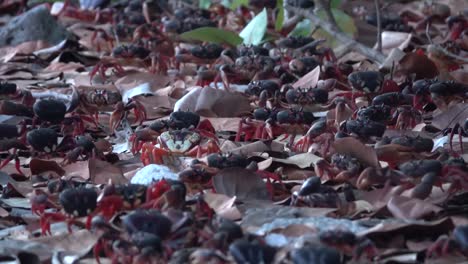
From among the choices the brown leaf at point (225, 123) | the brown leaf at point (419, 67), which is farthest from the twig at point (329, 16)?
the brown leaf at point (225, 123)

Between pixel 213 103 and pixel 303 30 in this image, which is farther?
pixel 303 30

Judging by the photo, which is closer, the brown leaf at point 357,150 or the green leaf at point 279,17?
the brown leaf at point 357,150

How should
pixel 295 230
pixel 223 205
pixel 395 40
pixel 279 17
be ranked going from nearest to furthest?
pixel 295 230 < pixel 223 205 < pixel 395 40 < pixel 279 17

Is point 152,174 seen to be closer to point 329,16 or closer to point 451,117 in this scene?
point 451,117

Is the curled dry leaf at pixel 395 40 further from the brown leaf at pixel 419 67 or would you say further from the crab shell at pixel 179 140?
the crab shell at pixel 179 140

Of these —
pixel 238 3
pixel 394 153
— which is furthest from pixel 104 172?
pixel 238 3

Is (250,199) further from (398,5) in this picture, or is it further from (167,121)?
(398,5)

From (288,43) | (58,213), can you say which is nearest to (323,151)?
(58,213)
